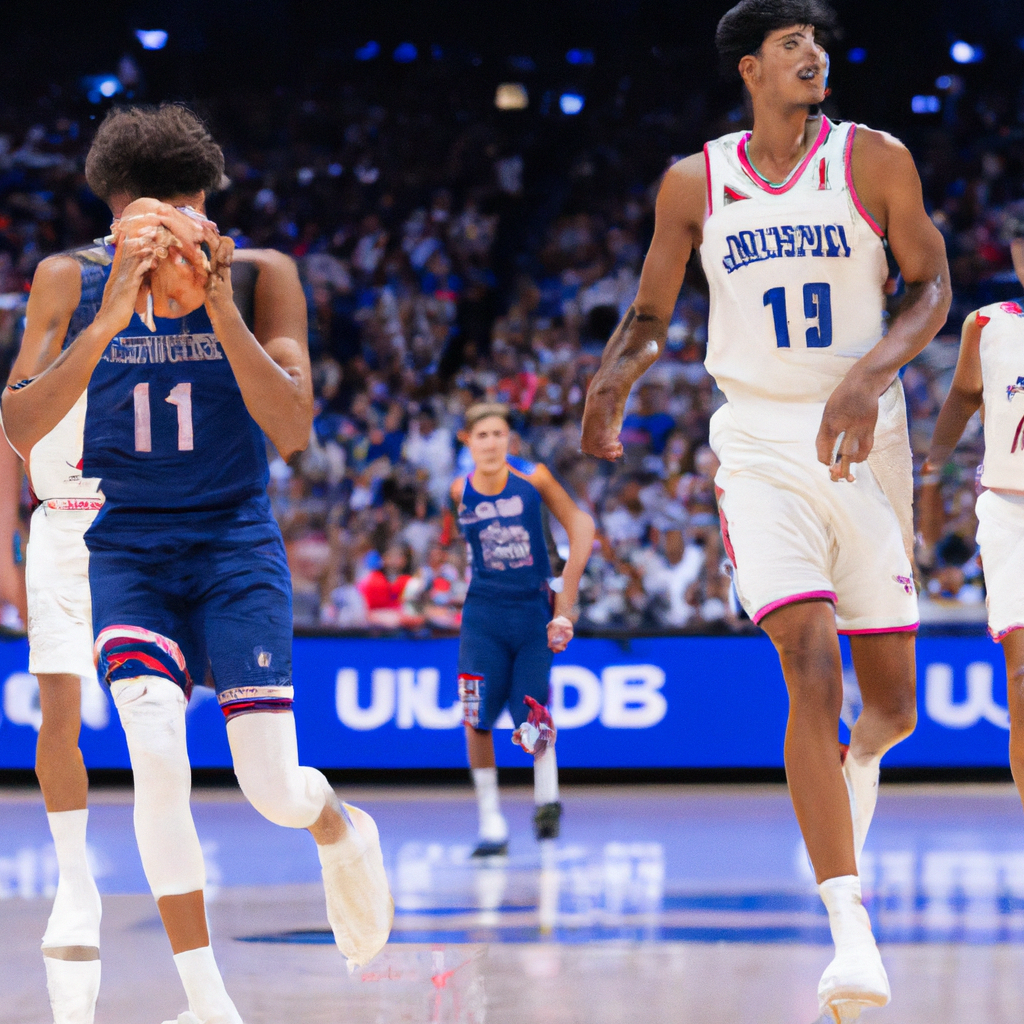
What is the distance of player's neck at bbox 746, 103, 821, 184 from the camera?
3.65m

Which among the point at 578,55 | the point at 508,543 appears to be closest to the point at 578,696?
the point at 508,543

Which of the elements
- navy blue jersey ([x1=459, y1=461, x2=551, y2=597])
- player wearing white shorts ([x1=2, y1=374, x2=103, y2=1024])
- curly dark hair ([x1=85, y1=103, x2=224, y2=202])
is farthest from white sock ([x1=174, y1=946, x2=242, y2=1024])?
navy blue jersey ([x1=459, y1=461, x2=551, y2=597])

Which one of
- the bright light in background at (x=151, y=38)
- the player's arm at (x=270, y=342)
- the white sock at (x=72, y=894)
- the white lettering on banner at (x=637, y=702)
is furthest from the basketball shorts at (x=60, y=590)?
the bright light in background at (x=151, y=38)

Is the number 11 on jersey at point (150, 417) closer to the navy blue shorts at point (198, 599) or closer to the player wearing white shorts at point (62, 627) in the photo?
the navy blue shorts at point (198, 599)

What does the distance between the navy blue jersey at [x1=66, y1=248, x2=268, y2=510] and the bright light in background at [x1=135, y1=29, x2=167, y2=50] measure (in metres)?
16.6

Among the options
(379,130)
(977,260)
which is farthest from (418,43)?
(977,260)

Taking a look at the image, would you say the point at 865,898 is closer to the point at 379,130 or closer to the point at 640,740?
the point at 640,740

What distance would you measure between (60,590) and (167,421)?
1.22 meters

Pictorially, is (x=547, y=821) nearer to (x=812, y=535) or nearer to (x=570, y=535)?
(x=570, y=535)

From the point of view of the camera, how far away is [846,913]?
122 inches

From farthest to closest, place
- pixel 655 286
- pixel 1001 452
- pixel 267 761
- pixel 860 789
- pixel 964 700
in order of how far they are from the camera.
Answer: pixel 964 700
pixel 1001 452
pixel 860 789
pixel 655 286
pixel 267 761

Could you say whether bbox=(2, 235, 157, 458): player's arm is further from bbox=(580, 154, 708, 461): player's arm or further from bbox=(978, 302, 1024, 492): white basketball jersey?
bbox=(978, 302, 1024, 492): white basketball jersey

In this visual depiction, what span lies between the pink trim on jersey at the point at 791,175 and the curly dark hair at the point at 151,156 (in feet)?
4.58

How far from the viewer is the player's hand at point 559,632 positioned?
6660mm
